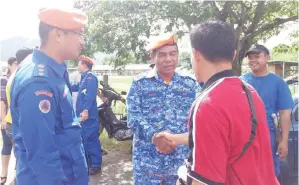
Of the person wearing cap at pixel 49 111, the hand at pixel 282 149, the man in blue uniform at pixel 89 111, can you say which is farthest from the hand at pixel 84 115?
the person wearing cap at pixel 49 111

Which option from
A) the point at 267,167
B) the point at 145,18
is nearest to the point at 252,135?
the point at 267,167

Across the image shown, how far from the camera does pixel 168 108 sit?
265cm

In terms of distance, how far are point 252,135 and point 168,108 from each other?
4.01 feet

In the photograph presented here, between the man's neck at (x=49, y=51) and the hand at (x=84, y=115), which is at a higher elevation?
the man's neck at (x=49, y=51)

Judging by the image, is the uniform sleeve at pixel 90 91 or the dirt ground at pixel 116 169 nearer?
the dirt ground at pixel 116 169

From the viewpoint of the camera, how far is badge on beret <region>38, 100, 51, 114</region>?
1.83 meters

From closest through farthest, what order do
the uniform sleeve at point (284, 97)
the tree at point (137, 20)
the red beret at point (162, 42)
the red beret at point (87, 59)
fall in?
the red beret at point (162, 42), the uniform sleeve at point (284, 97), the tree at point (137, 20), the red beret at point (87, 59)

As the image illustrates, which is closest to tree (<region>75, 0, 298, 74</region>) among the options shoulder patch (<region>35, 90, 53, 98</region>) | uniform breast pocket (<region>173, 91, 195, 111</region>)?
uniform breast pocket (<region>173, 91, 195, 111</region>)

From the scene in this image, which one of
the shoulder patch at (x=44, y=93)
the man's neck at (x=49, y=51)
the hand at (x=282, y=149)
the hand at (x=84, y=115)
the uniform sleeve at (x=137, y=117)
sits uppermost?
the man's neck at (x=49, y=51)

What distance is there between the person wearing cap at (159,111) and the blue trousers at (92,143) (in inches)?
113

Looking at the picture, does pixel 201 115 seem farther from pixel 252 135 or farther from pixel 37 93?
pixel 37 93

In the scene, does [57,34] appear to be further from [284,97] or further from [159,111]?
[284,97]

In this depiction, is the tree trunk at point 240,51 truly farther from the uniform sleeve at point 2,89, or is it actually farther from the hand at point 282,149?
the uniform sleeve at point 2,89

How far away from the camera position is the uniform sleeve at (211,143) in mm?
1407
